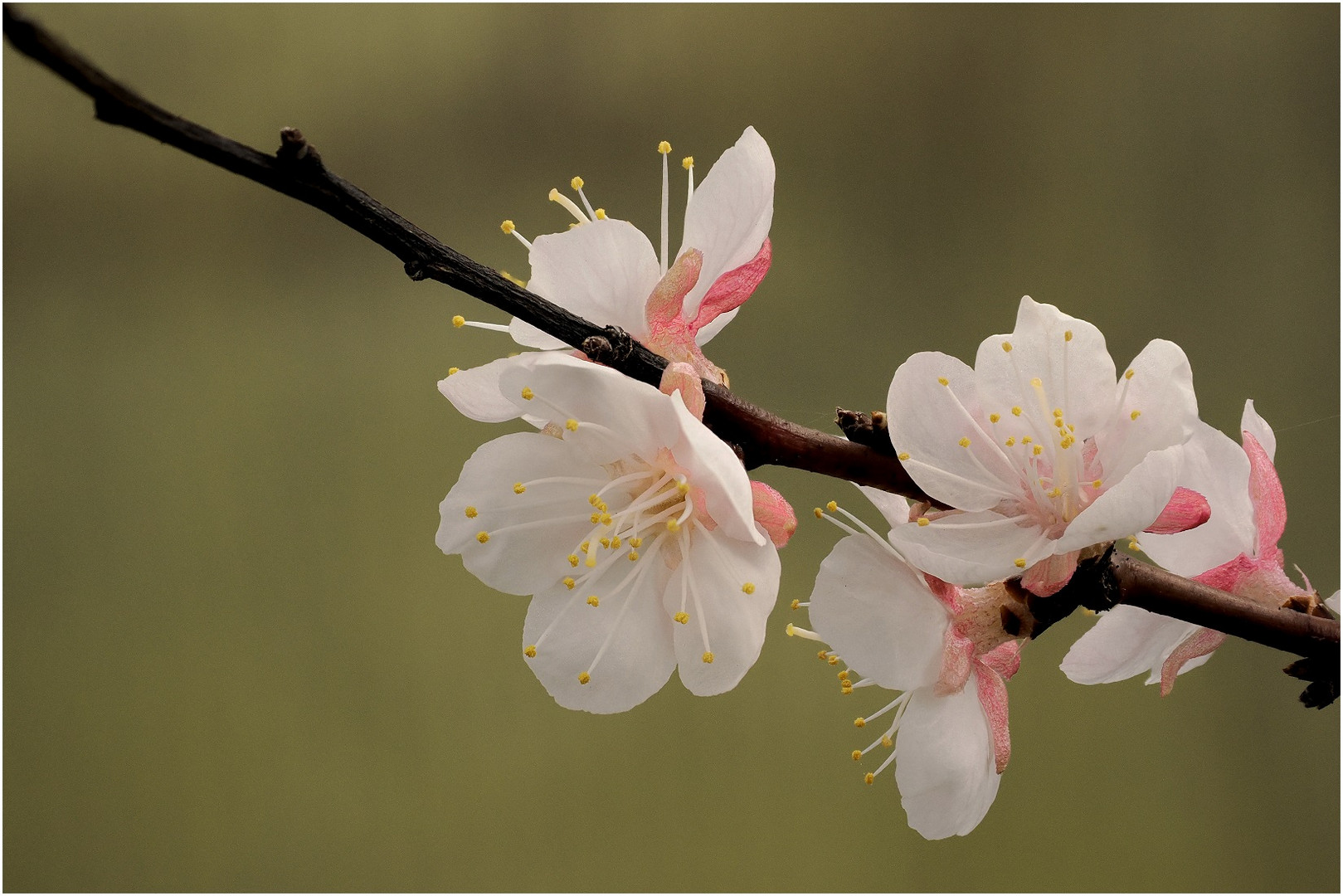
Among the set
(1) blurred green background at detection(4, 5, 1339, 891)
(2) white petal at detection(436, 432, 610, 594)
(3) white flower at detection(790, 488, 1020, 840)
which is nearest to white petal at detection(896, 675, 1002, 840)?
(3) white flower at detection(790, 488, 1020, 840)

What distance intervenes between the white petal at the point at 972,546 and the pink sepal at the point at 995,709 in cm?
9

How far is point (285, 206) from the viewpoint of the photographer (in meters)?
2.21

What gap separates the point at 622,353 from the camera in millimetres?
495

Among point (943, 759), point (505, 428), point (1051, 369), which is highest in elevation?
point (505, 428)

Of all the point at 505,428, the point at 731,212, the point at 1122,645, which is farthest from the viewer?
the point at 505,428

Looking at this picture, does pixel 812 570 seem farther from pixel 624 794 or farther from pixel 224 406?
pixel 224 406

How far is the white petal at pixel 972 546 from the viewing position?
498 mm

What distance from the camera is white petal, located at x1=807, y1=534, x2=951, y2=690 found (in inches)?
21.0

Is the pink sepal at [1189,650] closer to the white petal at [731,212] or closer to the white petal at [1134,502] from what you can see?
the white petal at [1134,502]

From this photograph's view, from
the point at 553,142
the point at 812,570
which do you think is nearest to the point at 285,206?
the point at 553,142

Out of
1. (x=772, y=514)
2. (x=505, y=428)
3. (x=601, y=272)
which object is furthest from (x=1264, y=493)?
(x=505, y=428)

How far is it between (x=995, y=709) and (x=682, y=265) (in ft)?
1.05

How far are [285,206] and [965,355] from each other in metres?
1.56

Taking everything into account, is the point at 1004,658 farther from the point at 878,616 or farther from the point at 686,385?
the point at 686,385
